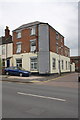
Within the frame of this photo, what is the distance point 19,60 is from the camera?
27922 millimetres

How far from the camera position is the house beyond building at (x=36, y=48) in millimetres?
24906

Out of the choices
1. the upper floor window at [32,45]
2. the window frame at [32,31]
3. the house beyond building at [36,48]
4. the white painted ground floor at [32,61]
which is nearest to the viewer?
the house beyond building at [36,48]

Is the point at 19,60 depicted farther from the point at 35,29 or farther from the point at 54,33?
the point at 54,33

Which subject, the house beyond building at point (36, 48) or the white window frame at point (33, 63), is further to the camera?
the white window frame at point (33, 63)

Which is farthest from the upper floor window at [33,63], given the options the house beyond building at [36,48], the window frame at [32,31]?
the window frame at [32,31]

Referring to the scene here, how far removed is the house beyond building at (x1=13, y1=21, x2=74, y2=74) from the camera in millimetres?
24906

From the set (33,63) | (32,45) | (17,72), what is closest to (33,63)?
(33,63)

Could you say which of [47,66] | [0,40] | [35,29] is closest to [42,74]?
[47,66]

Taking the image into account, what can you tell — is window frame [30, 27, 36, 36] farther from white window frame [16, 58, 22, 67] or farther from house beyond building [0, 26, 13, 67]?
white window frame [16, 58, 22, 67]

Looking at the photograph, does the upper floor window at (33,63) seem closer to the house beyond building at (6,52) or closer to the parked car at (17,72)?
the parked car at (17,72)

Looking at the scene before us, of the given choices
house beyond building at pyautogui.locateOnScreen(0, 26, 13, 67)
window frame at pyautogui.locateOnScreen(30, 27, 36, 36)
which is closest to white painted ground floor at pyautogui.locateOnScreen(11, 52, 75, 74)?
house beyond building at pyautogui.locateOnScreen(0, 26, 13, 67)

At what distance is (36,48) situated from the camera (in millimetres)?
25422

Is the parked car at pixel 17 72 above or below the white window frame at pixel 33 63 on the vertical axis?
below

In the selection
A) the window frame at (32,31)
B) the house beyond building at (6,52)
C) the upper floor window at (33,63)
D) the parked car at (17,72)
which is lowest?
the parked car at (17,72)
